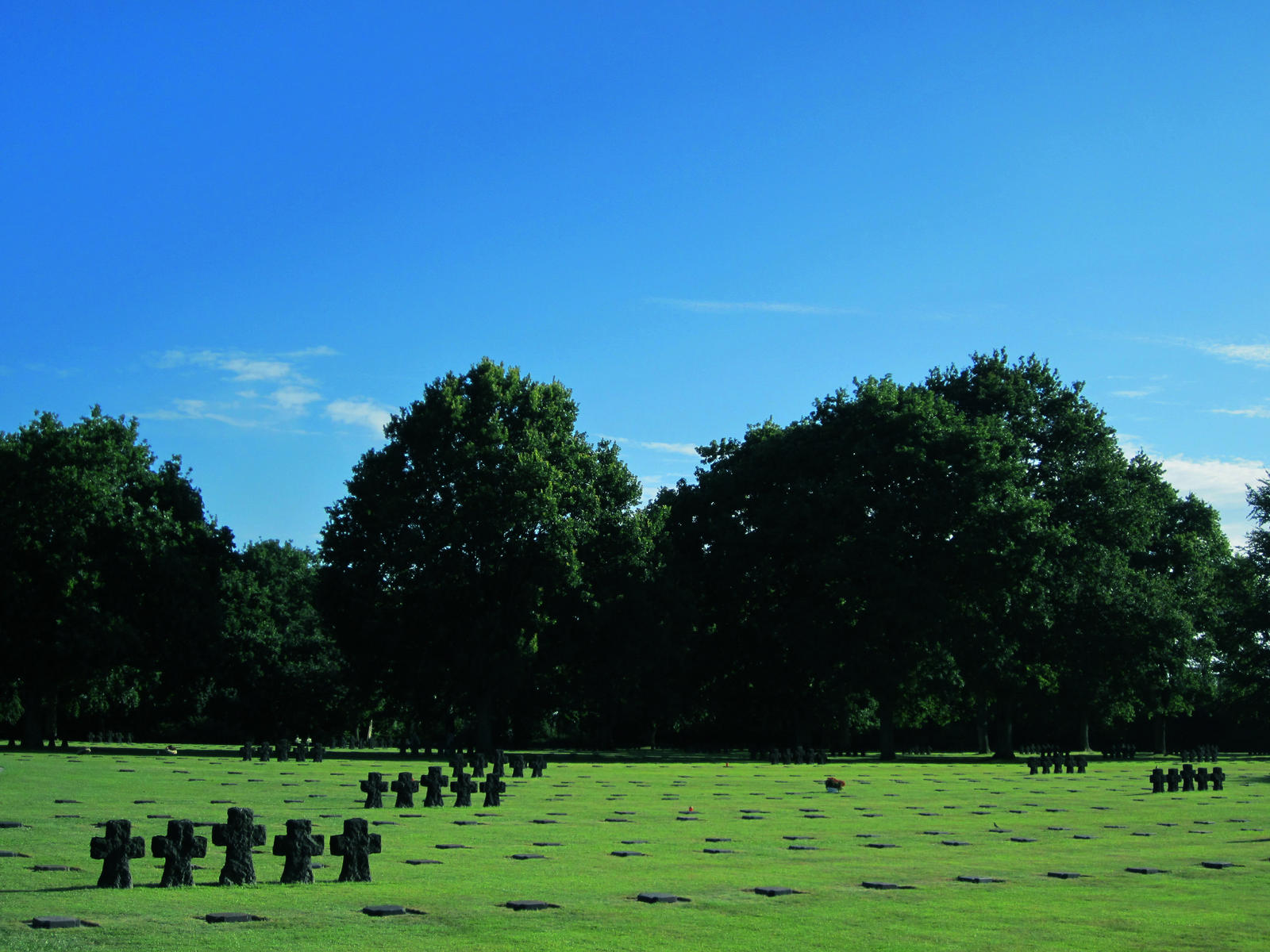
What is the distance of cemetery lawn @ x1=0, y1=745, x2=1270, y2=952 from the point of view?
8180 millimetres

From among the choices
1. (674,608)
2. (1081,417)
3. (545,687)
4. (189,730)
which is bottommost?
(189,730)

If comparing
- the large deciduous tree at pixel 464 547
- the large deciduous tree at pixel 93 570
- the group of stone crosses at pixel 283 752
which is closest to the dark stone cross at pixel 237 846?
the group of stone crosses at pixel 283 752

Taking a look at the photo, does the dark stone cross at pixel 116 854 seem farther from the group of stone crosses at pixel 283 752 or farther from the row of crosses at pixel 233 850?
the group of stone crosses at pixel 283 752

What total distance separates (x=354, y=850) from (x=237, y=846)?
1017mm

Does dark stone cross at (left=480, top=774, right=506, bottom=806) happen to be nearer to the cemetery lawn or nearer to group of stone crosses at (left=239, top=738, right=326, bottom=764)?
the cemetery lawn

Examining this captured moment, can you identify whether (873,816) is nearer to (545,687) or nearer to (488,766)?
(488,766)

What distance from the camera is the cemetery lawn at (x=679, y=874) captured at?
26.8 ft

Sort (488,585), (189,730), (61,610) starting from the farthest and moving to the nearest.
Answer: (189,730)
(488,585)
(61,610)

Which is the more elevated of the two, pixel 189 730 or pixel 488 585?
pixel 488 585

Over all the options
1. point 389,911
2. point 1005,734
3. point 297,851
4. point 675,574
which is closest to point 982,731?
point 1005,734

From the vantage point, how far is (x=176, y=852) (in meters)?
10.3

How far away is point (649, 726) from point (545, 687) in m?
19.0

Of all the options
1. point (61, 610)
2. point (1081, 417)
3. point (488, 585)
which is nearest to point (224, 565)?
point (61, 610)

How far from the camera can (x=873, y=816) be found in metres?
20.3
